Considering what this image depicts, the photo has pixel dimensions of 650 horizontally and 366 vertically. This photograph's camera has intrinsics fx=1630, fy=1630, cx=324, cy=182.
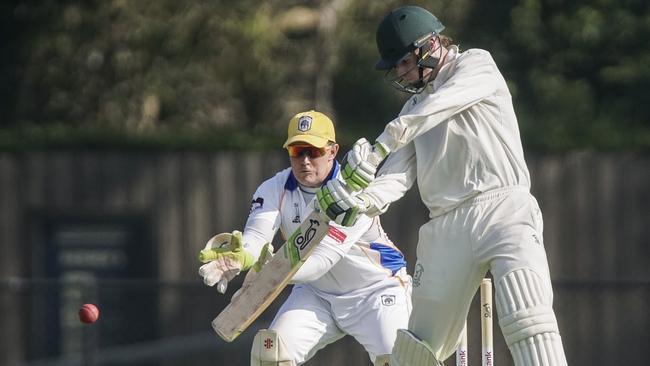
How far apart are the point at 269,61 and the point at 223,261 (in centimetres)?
1138

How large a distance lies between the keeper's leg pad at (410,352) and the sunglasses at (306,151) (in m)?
1.04

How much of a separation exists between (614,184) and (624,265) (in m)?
0.68

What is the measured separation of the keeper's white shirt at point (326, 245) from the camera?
7406 mm

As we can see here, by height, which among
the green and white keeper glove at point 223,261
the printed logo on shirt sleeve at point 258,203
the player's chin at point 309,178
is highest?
the player's chin at point 309,178

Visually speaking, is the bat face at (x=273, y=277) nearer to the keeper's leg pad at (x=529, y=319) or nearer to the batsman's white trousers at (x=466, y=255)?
the batsman's white trousers at (x=466, y=255)

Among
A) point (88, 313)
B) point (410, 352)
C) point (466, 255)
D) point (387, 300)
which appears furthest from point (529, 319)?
point (88, 313)

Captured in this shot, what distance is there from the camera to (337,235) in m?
7.41

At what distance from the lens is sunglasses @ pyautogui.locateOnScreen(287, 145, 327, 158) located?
24.7ft

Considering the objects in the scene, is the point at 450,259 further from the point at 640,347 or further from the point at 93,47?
the point at 93,47

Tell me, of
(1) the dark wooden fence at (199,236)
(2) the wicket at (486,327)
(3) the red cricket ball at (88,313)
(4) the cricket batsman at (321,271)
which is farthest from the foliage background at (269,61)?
(2) the wicket at (486,327)

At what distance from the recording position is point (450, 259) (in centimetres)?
678

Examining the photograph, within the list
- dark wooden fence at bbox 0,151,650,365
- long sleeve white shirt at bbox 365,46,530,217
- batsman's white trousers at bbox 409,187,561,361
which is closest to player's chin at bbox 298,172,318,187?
long sleeve white shirt at bbox 365,46,530,217

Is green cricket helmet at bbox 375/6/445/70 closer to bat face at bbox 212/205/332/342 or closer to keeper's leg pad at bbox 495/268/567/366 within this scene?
bat face at bbox 212/205/332/342

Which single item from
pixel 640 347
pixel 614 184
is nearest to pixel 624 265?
pixel 614 184
